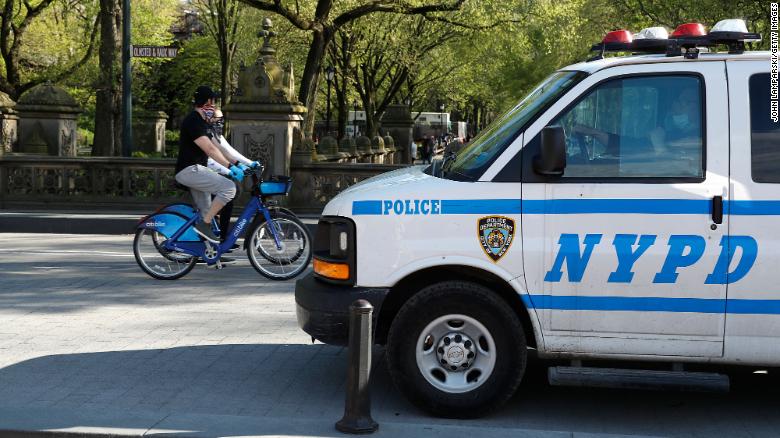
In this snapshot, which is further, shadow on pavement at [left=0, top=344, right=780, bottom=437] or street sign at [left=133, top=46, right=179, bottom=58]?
street sign at [left=133, top=46, right=179, bottom=58]

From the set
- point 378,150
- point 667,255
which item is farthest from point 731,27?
point 378,150

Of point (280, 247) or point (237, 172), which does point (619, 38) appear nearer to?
point (237, 172)

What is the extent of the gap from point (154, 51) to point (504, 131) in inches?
558

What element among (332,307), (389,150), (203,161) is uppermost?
(389,150)

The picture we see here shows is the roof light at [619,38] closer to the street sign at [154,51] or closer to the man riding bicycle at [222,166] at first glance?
the man riding bicycle at [222,166]

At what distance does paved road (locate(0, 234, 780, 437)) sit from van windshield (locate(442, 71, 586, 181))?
4.61ft

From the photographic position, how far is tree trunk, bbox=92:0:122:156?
24000mm

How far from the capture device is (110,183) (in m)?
19.5

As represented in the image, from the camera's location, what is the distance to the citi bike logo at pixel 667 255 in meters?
5.82

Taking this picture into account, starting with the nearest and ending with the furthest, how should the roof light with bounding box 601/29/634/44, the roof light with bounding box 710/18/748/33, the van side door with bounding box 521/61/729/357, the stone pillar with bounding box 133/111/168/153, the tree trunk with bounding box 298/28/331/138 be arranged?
the van side door with bounding box 521/61/729/357 → the roof light with bounding box 710/18/748/33 → the roof light with bounding box 601/29/634/44 → the tree trunk with bounding box 298/28/331/138 → the stone pillar with bounding box 133/111/168/153

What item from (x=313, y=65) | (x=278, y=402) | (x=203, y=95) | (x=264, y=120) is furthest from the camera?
(x=313, y=65)

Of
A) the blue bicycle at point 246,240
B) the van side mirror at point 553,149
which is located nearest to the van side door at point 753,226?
the van side mirror at point 553,149

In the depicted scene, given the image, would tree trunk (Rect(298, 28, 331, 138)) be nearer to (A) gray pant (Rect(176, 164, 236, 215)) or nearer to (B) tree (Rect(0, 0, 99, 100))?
(B) tree (Rect(0, 0, 99, 100))

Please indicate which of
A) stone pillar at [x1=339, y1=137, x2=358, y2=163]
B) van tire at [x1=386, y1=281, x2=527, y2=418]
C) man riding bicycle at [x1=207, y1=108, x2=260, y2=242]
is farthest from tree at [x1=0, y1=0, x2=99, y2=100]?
van tire at [x1=386, y1=281, x2=527, y2=418]
